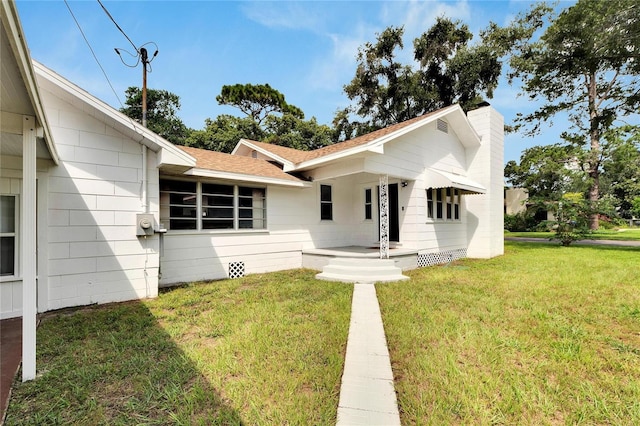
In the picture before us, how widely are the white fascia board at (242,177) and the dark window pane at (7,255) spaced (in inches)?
131

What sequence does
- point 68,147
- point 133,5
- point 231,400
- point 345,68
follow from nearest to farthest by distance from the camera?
1. point 231,400
2. point 68,147
3. point 133,5
4. point 345,68

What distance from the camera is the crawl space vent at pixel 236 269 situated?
321 inches

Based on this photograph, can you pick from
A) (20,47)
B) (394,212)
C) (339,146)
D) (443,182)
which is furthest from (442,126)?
(20,47)

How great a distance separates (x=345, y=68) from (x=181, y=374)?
2374cm

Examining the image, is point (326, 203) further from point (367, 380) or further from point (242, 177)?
point (367, 380)

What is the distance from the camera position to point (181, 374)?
2998 mm

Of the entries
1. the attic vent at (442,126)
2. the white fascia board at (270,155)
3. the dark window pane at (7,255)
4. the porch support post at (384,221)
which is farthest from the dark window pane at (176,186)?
the attic vent at (442,126)

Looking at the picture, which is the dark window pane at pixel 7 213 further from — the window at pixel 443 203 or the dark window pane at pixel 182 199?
the window at pixel 443 203

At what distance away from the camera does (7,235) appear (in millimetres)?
4934

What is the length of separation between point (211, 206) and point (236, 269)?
1942mm

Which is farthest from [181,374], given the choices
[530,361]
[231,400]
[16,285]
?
[16,285]

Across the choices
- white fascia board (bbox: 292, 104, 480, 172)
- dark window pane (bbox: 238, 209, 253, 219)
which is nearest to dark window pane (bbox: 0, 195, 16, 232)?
dark window pane (bbox: 238, 209, 253, 219)

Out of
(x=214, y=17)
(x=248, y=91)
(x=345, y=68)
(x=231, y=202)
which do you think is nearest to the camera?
(x=214, y=17)

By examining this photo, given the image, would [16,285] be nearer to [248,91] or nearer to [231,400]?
[231,400]
